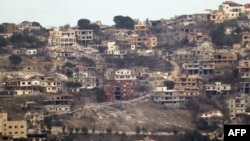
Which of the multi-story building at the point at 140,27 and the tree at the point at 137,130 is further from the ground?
the multi-story building at the point at 140,27

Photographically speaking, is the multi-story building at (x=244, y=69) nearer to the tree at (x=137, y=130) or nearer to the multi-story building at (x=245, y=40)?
the multi-story building at (x=245, y=40)

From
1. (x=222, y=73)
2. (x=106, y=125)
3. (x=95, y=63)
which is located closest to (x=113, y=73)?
(x=95, y=63)

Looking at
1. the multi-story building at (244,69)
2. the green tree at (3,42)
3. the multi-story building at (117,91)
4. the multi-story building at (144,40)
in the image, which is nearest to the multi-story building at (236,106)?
the multi-story building at (244,69)

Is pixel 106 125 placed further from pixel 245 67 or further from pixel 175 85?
pixel 245 67

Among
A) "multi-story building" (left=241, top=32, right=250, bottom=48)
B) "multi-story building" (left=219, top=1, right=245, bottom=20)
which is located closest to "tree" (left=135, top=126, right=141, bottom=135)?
"multi-story building" (left=241, top=32, right=250, bottom=48)

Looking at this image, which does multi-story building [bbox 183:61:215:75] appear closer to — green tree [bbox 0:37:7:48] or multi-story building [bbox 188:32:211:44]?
multi-story building [bbox 188:32:211:44]

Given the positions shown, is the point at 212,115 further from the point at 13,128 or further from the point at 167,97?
the point at 13,128
